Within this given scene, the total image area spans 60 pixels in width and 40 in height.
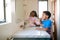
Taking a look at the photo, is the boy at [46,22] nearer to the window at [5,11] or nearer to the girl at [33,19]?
the girl at [33,19]

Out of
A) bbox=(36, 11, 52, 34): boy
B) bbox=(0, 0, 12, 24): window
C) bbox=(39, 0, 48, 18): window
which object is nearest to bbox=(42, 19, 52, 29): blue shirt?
bbox=(36, 11, 52, 34): boy

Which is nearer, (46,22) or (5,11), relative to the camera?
(46,22)

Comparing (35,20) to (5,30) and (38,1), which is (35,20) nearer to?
(38,1)

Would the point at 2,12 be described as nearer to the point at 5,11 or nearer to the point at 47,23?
the point at 5,11

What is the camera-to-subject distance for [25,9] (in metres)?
2.14

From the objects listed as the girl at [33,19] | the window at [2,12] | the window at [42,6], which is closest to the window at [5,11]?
the window at [2,12]

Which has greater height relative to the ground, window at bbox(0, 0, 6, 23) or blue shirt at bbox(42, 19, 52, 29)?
window at bbox(0, 0, 6, 23)

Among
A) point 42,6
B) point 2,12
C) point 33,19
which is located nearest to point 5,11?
point 2,12

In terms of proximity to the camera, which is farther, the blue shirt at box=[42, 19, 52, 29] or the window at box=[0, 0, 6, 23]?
the window at box=[0, 0, 6, 23]

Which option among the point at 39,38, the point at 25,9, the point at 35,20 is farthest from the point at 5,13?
the point at 39,38

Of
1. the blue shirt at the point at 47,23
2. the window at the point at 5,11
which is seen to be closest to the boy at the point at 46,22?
the blue shirt at the point at 47,23

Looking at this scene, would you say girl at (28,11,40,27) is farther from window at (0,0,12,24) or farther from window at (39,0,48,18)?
window at (0,0,12,24)

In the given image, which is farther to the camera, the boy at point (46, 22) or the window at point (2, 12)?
the window at point (2, 12)

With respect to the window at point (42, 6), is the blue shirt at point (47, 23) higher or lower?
lower
